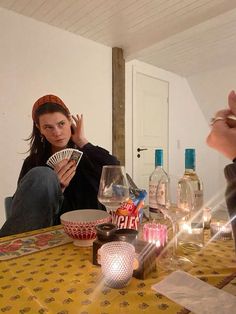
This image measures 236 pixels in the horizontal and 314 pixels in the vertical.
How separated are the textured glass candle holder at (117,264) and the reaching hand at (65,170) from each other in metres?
0.76

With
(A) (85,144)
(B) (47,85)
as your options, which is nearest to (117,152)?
(B) (47,85)

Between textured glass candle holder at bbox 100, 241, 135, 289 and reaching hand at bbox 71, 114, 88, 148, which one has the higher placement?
reaching hand at bbox 71, 114, 88, 148

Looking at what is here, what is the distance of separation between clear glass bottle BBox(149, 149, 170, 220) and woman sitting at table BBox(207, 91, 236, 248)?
0.20m

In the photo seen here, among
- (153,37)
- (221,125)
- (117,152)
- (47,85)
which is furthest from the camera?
(117,152)

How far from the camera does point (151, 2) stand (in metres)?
2.06

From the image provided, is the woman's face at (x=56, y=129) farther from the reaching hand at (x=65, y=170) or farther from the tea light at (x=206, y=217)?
the tea light at (x=206, y=217)

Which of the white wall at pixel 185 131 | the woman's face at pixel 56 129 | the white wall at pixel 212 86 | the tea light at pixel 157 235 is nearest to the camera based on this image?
the tea light at pixel 157 235

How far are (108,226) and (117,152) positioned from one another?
7.48 ft

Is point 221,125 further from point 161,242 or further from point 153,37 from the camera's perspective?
point 153,37

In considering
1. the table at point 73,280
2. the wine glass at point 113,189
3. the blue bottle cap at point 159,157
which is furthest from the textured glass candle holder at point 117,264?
the blue bottle cap at point 159,157

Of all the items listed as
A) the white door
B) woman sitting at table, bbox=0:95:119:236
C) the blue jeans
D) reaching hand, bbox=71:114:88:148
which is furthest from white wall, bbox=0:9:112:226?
the blue jeans

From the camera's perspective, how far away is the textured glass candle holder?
49 cm

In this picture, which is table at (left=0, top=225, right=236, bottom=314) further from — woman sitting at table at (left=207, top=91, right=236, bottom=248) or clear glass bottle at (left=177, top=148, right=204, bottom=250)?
woman sitting at table at (left=207, top=91, right=236, bottom=248)

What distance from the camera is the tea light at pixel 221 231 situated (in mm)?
750
